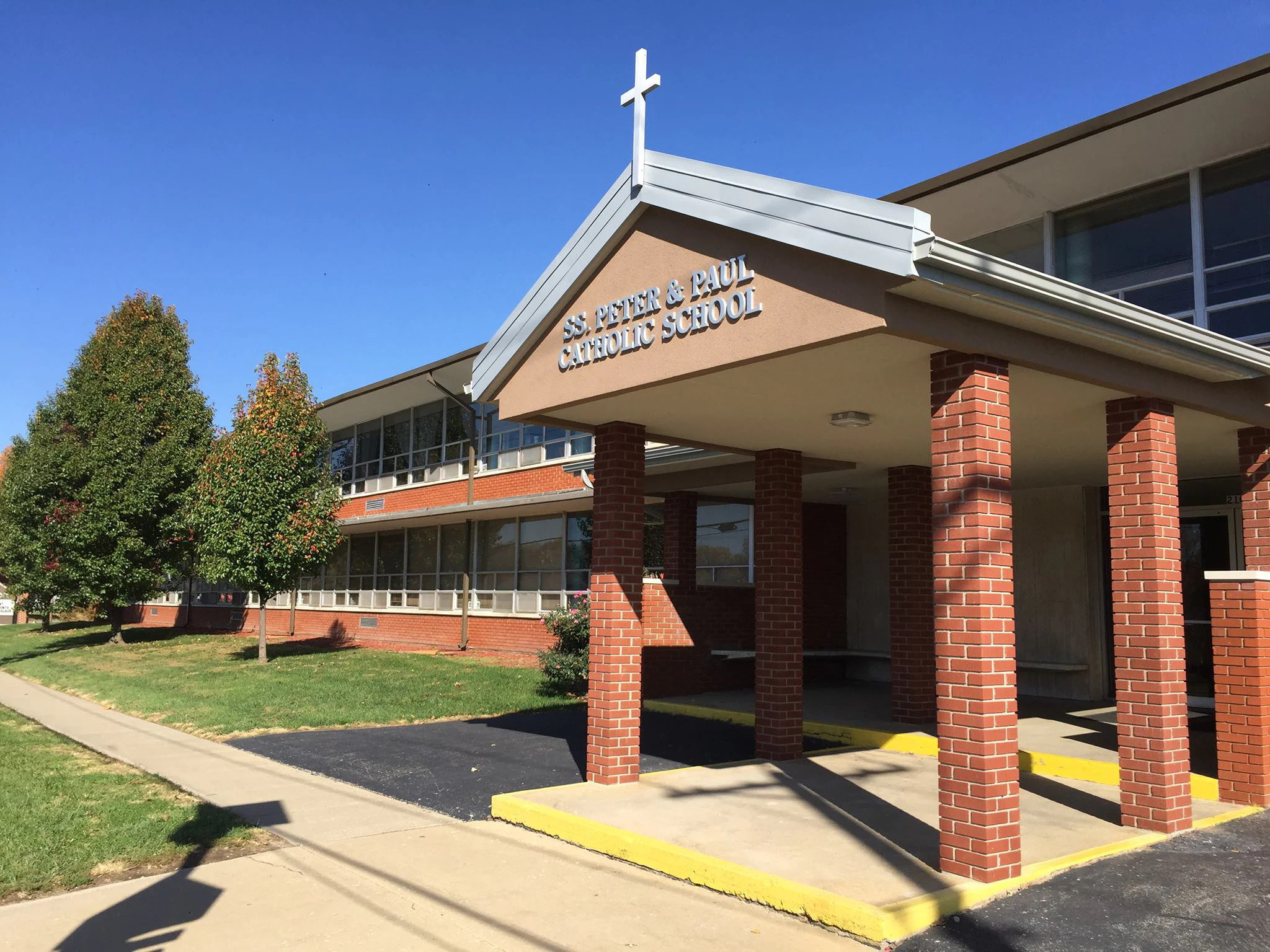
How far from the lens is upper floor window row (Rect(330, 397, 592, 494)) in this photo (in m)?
23.4

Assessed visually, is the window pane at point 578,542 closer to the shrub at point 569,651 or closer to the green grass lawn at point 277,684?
the green grass lawn at point 277,684

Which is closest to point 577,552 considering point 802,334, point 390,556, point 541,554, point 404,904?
point 541,554

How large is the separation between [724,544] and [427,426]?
13138mm

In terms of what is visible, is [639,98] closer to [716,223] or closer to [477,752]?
[716,223]

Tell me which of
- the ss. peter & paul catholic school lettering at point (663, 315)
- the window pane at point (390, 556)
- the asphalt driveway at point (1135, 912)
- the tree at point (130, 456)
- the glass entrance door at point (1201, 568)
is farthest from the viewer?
the window pane at point (390, 556)

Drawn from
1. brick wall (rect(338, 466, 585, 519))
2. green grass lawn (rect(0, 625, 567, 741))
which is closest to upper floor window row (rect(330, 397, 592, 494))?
brick wall (rect(338, 466, 585, 519))

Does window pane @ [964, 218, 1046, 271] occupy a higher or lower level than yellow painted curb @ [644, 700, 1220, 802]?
higher

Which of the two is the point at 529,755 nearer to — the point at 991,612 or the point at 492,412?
the point at 991,612

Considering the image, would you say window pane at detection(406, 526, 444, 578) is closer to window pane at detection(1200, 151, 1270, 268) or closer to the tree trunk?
the tree trunk

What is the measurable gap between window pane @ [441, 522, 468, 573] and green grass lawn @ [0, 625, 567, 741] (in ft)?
9.77

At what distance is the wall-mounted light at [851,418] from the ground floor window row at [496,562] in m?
8.42

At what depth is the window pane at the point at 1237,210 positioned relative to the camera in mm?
11094

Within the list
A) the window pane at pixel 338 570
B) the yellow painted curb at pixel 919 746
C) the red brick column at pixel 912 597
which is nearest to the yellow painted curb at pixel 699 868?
the yellow painted curb at pixel 919 746

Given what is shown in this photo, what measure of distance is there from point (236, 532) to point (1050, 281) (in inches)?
791
